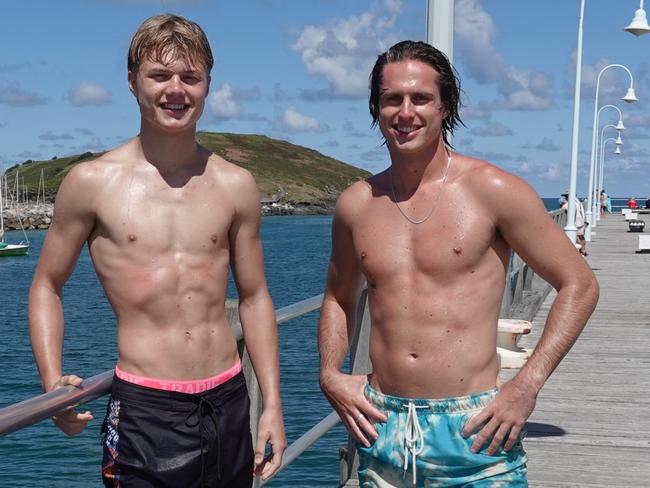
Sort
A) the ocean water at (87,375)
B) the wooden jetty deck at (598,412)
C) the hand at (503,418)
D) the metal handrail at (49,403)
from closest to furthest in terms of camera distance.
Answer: the metal handrail at (49,403), the hand at (503,418), the wooden jetty deck at (598,412), the ocean water at (87,375)

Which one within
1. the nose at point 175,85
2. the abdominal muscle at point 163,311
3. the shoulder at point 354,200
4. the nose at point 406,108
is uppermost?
the nose at point 175,85

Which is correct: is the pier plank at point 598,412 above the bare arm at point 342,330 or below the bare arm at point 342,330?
below

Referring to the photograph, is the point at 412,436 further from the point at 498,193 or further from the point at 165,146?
the point at 165,146

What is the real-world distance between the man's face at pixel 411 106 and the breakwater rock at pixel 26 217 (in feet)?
446

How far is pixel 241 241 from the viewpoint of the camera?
10.8 feet

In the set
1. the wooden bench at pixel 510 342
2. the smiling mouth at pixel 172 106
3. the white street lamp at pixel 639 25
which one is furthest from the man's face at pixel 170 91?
the white street lamp at pixel 639 25

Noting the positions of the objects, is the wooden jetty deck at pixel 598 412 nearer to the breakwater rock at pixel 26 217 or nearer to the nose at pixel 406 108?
the nose at pixel 406 108

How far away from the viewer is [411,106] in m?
3.04

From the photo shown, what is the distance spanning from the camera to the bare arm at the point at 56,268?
10.0 ft

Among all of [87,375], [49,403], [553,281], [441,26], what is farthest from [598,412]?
[87,375]

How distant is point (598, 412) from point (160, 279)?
17.2 feet

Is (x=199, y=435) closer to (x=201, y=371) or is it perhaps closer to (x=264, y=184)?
(x=201, y=371)

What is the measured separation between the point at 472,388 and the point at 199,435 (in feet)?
2.64

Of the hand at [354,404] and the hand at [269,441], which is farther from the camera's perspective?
the hand at [269,441]
